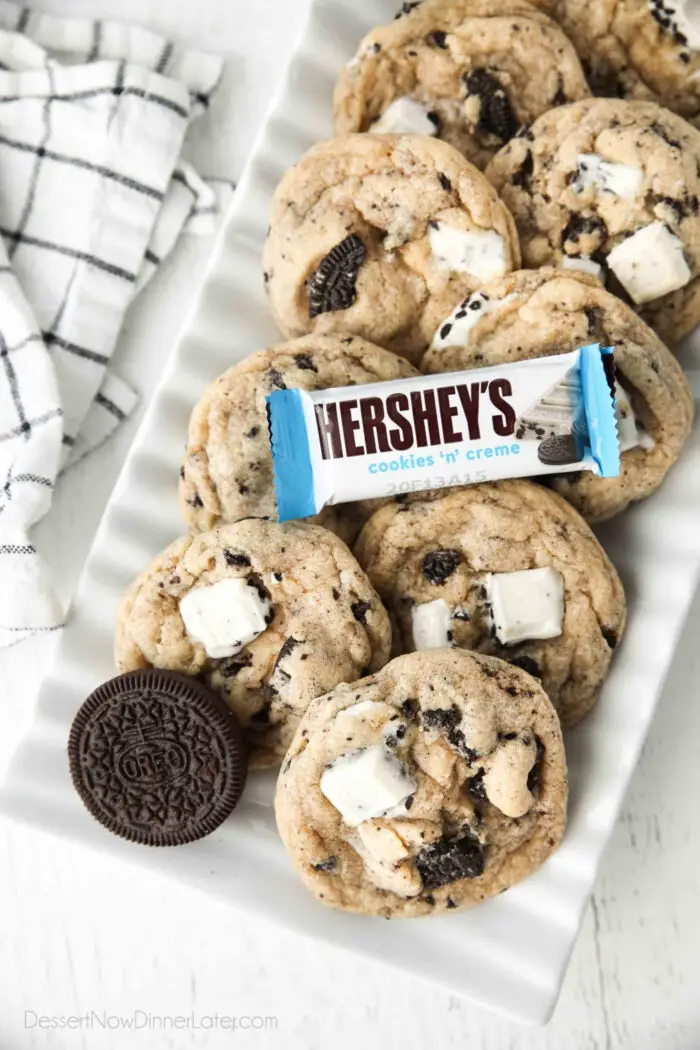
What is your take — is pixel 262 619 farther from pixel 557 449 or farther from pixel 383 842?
pixel 557 449

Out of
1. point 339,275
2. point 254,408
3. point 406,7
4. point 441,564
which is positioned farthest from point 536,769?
point 406,7

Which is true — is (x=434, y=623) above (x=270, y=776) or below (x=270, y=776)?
above

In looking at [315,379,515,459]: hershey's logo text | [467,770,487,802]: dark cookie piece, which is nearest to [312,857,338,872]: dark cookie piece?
[467,770,487,802]: dark cookie piece

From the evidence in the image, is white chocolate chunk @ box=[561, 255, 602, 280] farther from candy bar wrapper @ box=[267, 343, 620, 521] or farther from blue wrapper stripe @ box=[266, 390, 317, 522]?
blue wrapper stripe @ box=[266, 390, 317, 522]

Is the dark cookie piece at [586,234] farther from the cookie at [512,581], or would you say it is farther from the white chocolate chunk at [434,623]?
the white chocolate chunk at [434,623]

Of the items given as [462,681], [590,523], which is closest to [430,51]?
[590,523]

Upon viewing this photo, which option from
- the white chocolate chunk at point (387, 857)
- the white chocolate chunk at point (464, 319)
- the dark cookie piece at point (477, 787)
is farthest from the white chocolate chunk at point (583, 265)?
the white chocolate chunk at point (387, 857)
